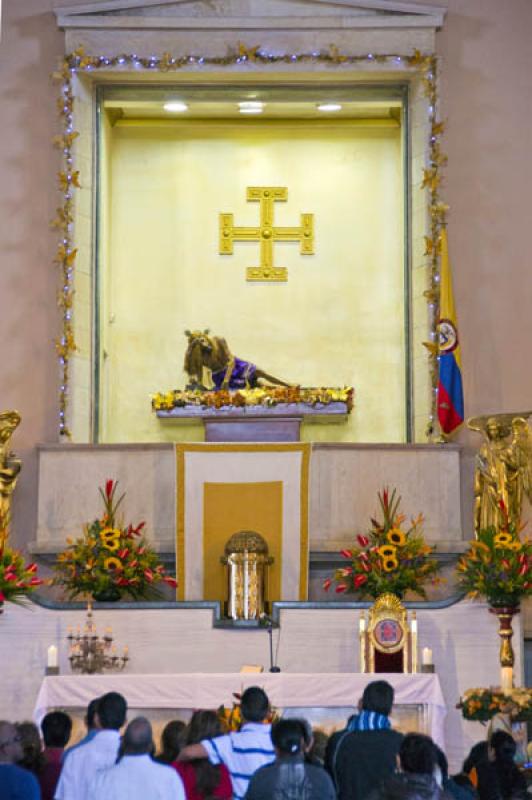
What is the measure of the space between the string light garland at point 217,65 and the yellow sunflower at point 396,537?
93.9 inches

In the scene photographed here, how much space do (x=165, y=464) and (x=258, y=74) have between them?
3.91 meters

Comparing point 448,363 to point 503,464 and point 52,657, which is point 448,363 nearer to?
point 503,464

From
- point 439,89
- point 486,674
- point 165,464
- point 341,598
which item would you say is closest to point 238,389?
point 165,464

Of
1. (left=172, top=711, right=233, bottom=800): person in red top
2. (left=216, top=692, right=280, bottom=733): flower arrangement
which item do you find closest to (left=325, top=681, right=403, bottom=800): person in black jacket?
(left=172, top=711, right=233, bottom=800): person in red top

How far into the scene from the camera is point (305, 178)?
722 inches

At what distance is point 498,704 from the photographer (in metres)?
11.0

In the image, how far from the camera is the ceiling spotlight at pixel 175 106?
17.6m

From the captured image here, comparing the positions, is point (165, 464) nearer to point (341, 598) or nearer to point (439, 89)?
point (341, 598)

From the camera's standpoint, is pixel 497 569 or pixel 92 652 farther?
pixel 497 569

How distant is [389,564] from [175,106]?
5.94 m

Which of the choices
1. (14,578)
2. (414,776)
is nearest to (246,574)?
(14,578)

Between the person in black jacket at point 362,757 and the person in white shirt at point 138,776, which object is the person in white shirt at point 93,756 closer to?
the person in white shirt at point 138,776

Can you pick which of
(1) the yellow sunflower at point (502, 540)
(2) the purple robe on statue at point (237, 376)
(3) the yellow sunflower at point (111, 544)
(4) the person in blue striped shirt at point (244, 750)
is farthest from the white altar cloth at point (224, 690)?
(2) the purple robe on statue at point (237, 376)

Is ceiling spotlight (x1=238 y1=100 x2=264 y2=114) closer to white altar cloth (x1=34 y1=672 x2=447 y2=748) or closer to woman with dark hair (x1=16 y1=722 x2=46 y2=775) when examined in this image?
white altar cloth (x1=34 y1=672 x2=447 y2=748)
